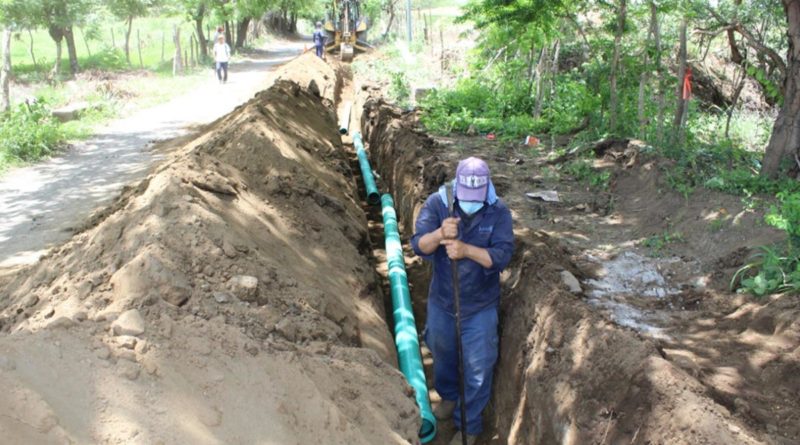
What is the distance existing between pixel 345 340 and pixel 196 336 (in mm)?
1479

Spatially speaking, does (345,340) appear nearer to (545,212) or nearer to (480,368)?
(480,368)

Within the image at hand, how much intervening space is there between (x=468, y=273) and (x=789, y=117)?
13.7ft

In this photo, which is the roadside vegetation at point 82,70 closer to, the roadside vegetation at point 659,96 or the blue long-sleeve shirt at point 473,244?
the roadside vegetation at point 659,96

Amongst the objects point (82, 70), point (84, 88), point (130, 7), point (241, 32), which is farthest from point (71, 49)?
point (241, 32)

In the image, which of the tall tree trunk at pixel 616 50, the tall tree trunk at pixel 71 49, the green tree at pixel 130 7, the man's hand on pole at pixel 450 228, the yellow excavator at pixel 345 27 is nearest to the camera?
the man's hand on pole at pixel 450 228

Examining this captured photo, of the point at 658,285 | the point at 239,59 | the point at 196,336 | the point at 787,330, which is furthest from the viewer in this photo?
the point at 239,59

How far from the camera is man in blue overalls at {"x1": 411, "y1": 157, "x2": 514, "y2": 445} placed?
4.30 metres

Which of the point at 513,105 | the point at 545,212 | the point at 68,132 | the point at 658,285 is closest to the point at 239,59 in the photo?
the point at 68,132

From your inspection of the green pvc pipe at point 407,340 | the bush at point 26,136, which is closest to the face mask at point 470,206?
the green pvc pipe at point 407,340

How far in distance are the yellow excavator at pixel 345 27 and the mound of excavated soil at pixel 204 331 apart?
1941cm

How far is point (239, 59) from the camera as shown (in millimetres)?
28641

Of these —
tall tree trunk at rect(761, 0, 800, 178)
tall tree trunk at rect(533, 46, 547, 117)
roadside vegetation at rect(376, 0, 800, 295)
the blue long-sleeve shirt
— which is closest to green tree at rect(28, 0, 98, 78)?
roadside vegetation at rect(376, 0, 800, 295)

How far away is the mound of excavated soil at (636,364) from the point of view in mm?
3359

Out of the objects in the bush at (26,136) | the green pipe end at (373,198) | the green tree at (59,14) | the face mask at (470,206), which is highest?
the green tree at (59,14)
